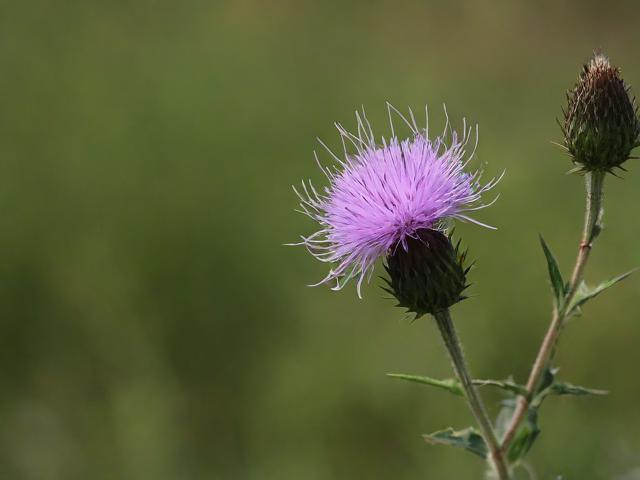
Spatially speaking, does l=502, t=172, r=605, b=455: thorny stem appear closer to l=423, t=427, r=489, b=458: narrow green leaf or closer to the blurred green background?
l=423, t=427, r=489, b=458: narrow green leaf

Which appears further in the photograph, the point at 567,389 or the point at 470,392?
the point at 470,392

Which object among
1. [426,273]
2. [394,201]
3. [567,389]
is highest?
[394,201]

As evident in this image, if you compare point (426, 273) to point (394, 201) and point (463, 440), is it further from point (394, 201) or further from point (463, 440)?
point (463, 440)

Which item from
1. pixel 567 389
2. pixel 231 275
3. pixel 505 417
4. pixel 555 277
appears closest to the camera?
pixel 567 389

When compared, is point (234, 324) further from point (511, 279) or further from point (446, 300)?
point (446, 300)

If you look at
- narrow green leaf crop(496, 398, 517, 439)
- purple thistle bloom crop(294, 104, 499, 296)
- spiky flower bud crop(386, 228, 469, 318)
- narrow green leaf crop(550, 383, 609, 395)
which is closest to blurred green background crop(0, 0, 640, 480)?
narrow green leaf crop(496, 398, 517, 439)

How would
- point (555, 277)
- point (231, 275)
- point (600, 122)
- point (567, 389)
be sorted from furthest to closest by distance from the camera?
point (231, 275) < point (600, 122) < point (555, 277) < point (567, 389)

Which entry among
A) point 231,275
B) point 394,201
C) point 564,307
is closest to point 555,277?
point 564,307

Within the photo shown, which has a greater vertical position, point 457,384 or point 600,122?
point 600,122
